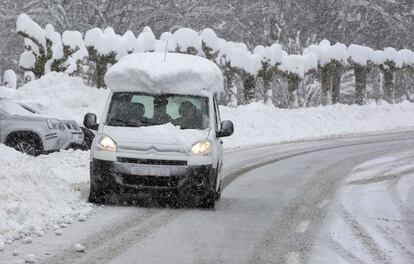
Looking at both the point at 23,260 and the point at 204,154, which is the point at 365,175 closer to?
the point at 204,154

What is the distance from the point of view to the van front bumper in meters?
9.77

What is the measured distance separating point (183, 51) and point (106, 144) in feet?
66.6

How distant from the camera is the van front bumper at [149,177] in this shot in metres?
9.77

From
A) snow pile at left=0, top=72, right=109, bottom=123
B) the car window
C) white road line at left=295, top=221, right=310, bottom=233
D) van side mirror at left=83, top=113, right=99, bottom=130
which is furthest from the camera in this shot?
snow pile at left=0, top=72, right=109, bottom=123

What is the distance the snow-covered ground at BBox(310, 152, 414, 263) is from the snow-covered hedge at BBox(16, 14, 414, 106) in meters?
15.7

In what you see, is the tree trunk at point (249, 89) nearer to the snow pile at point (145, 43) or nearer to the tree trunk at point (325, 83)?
the snow pile at point (145, 43)

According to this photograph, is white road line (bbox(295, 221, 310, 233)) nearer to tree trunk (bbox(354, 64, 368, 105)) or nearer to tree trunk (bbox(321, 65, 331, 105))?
tree trunk (bbox(321, 65, 331, 105))

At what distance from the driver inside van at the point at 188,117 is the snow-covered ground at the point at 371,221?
90.3 inches

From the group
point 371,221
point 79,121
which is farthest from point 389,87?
point 371,221

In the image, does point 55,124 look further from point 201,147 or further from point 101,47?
point 101,47

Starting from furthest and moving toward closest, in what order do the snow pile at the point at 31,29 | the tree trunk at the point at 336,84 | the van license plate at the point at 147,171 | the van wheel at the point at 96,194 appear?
the tree trunk at the point at 336,84 → the snow pile at the point at 31,29 → the van wheel at the point at 96,194 → the van license plate at the point at 147,171

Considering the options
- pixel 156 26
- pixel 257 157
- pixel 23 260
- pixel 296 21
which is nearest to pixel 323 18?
pixel 296 21

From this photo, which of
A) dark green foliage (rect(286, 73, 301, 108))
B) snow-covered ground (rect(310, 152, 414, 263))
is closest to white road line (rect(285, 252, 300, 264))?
snow-covered ground (rect(310, 152, 414, 263))

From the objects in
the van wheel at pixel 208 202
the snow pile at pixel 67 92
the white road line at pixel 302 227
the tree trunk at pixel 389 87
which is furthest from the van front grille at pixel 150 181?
the tree trunk at pixel 389 87
